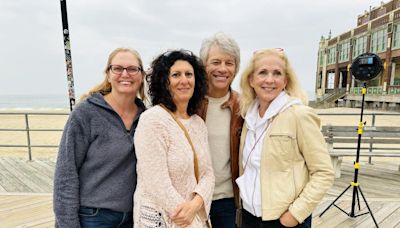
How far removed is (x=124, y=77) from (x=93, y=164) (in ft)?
1.63

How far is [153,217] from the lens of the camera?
137cm

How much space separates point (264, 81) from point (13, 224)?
3.22m

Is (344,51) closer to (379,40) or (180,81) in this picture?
(379,40)

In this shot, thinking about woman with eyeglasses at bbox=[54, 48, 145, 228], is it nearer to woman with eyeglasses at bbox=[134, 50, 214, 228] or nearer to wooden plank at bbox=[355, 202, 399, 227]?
woman with eyeglasses at bbox=[134, 50, 214, 228]

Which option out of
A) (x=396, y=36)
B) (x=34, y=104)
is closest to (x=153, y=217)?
(x=396, y=36)

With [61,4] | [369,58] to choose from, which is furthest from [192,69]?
[369,58]

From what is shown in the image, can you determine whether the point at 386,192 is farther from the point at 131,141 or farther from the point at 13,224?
the point at 13,224

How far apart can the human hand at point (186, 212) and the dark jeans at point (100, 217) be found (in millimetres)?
343

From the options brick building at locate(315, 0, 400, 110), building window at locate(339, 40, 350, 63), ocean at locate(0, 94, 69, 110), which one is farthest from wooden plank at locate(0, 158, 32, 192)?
building window at locate(339, 40, 350, 63)

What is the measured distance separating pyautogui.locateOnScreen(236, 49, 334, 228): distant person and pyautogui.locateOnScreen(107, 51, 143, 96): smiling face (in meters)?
0.68

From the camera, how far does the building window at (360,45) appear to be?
28531 mm

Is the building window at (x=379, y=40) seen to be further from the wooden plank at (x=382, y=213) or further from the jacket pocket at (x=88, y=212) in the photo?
the jacket pocket at (x=88, y=212)

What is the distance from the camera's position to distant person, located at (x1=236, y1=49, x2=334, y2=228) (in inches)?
56.8

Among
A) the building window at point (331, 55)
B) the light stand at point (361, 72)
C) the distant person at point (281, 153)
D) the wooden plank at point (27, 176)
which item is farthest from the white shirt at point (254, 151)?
the building window at point (331, 55)
